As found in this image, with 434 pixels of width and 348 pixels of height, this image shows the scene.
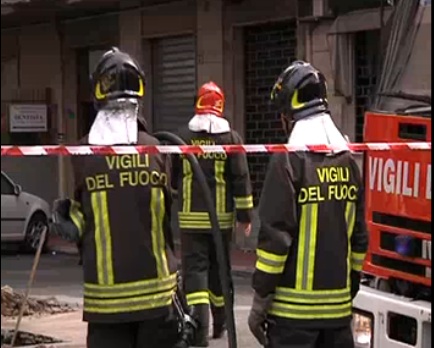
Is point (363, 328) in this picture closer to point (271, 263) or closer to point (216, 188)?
point (271, 263)

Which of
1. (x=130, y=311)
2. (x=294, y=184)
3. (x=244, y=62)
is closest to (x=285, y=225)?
(x=294, y=184)

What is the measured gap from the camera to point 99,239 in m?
4.69

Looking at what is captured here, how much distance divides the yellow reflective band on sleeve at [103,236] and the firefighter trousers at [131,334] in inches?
8.9

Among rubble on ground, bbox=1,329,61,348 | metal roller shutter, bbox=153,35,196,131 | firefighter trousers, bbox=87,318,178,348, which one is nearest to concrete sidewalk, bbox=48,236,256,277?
metal roller shutter, bbox=153,35,196,131

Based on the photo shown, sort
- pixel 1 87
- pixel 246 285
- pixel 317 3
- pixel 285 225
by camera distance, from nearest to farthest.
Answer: pixel 285 225, pixel 246 285, pixel 317 3, pixel 1 87

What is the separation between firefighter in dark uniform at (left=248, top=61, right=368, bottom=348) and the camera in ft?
15.0

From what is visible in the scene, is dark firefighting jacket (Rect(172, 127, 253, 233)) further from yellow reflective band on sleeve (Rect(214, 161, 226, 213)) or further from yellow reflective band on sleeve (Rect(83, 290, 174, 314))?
yellow reflective band on sleeve (Rect(83, 290, 174, 314))

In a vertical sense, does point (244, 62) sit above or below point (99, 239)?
above

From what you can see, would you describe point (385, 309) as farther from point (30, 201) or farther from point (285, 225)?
point (30, 201)

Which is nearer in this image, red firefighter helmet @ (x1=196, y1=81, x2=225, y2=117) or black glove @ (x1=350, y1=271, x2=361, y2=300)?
black glove @ (x1=350, y1=271, x2=361, y2=300)

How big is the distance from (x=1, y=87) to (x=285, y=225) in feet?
60.0

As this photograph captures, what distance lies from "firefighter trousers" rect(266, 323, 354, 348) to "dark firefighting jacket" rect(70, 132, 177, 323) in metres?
0.52

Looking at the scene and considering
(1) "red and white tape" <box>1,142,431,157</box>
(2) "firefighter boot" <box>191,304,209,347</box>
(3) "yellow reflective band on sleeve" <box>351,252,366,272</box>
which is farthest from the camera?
(2) "firefighter boot" <box>191,304,209,347</box>

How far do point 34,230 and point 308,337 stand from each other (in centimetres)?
1249
